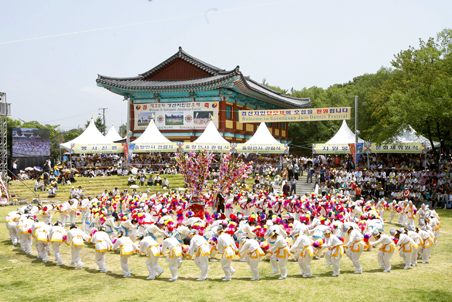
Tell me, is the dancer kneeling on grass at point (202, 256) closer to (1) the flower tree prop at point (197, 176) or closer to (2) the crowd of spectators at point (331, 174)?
(1) the flower tree prop at point (197, 176)

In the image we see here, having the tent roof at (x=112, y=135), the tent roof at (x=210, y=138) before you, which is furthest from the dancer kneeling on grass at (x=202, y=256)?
the tent roof at (x=112, y=135)

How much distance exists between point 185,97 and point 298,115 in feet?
33.3

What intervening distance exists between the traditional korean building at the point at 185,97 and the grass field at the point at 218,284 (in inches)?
914

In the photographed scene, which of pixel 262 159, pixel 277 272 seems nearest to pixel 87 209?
pixel 277 272

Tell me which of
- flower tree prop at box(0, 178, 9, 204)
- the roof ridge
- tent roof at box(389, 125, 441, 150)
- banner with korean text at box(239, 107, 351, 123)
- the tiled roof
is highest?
the roof ridge

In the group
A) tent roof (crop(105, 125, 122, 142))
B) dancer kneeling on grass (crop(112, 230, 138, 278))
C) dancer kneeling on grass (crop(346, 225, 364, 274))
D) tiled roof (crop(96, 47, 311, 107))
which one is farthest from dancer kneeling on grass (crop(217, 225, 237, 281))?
tent roof (crop(105, 125, 122, 142))

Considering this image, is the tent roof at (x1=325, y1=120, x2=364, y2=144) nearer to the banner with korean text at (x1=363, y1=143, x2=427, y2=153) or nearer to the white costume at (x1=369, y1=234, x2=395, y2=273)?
the banner with korean text at (x1=363, y1=143, x2=427, y2=153)

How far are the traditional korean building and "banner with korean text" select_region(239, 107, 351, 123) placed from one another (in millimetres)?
2109

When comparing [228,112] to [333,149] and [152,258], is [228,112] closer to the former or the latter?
[333,149]

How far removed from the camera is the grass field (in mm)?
8898

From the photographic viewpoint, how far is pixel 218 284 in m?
9.89

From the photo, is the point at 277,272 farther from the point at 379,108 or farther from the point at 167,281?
the point at 379,108

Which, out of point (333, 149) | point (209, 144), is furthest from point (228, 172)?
point (333, 149)

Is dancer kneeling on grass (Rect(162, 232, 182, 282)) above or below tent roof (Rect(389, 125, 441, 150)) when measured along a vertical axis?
below
